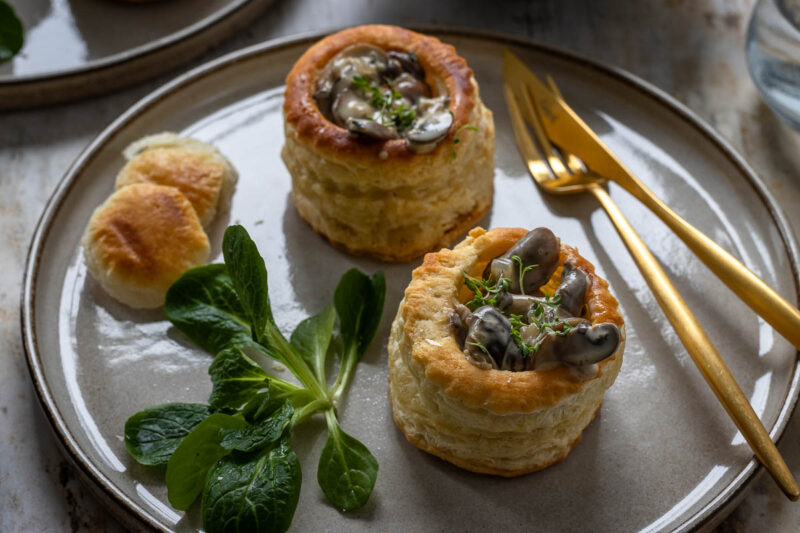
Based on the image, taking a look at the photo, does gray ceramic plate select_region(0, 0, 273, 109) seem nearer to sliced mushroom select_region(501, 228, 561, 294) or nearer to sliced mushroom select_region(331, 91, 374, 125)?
sliced mushroom select_region(331, 91, 374, 125)

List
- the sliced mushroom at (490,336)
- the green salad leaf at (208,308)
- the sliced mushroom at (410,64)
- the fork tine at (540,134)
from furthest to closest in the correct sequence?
the fork tine at (540,134)
the sliced mushroom at (410,64)
the green salad leaf at (208,308)
the sliced mushroom at (490,336)

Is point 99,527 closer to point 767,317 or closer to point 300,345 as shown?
point 300,345

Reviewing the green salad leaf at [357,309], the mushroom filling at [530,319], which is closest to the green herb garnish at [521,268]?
the mushroom filling at [530,319]

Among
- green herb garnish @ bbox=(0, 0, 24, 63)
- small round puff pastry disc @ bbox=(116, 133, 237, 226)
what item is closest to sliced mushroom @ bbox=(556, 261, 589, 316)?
small round puff pastry disc @ bbox=(116, 133, 237, 226)

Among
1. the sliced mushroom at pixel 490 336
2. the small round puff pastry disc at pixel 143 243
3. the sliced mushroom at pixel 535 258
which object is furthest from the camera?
the small round puff pastry disc at pixel 143 243

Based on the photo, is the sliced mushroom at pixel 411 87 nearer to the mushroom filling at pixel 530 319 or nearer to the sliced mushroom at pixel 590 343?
the mushroom filling at pixel 530 319

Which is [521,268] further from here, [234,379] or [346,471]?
[234,379]

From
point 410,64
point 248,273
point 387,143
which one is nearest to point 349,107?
point 387,143
